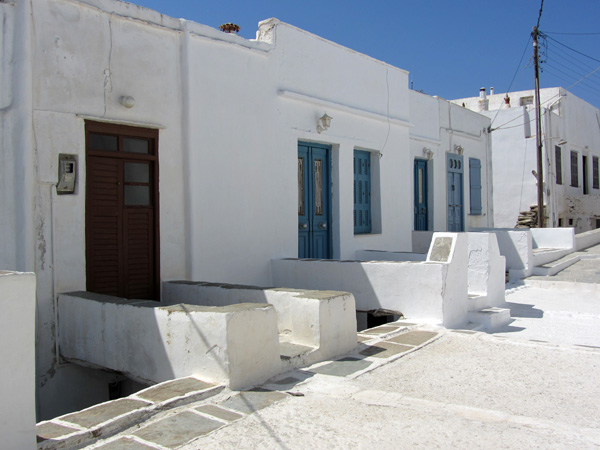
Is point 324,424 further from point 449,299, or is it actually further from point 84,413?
point 449,299

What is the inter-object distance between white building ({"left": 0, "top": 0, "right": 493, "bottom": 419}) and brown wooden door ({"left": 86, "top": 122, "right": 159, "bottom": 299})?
16 millimetres

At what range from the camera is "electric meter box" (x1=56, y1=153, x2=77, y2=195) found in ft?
19.7

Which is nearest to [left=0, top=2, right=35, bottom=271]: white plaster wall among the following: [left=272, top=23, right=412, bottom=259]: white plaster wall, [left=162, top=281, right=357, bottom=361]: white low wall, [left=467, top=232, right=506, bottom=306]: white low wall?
[left=162, top=281, right=357, bottom=361]: white low wall

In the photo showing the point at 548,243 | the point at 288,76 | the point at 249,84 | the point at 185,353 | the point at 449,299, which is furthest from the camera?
the point at 548,243

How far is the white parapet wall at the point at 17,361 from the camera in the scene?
306 cm

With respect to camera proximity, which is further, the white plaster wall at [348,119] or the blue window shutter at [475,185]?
the blue window shutter at [475,185]

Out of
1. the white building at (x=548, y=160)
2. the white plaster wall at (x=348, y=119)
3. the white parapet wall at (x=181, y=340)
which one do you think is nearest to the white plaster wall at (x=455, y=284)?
the white plaster wall at (x=348, y=119)

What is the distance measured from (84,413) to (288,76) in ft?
21.4

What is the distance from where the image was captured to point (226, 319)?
166 inches

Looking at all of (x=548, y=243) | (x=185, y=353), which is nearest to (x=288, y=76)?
(x=185, y=353)

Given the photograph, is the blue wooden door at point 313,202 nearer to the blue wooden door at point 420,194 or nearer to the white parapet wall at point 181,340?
the blue wooden door at point 420,194

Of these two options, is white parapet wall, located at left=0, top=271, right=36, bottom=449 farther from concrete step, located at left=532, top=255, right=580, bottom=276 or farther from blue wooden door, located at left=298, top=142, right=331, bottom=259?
concrete step, located at left=532, top=255, right=580, bottom=276

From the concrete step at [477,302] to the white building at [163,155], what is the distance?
270 cm

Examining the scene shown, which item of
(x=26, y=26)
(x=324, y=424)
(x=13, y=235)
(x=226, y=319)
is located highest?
(x=26, y=26)
